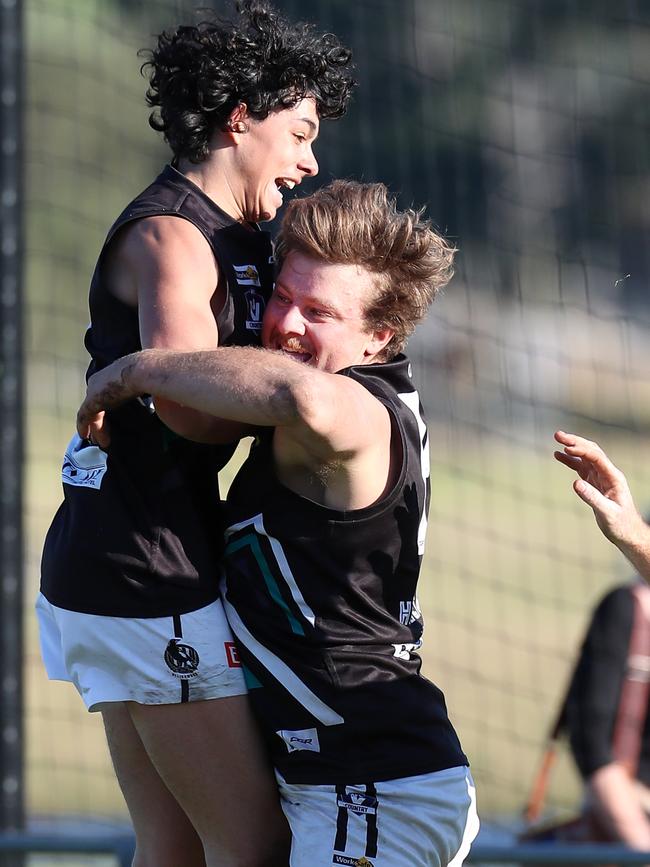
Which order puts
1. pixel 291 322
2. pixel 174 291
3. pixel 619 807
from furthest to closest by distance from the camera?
pixel 619 807, pixel 291 322, pixel 174 291

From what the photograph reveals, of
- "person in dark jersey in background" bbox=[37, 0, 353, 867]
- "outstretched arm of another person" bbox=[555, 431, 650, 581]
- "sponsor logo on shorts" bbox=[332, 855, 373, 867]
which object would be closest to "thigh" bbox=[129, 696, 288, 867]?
"person in dark jersey in background" bbox=[37, 0, 353, 867]

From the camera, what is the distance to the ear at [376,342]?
7.03ft

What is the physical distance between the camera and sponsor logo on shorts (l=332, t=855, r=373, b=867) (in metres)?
2.00

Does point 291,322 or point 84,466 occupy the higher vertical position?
point 291,322

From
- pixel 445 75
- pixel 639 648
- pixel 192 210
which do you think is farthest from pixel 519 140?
pixel 192 210

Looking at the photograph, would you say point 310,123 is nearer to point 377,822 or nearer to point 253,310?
point 253,310

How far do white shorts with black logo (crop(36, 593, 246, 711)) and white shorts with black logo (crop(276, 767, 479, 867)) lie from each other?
211 mm

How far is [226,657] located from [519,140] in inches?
391

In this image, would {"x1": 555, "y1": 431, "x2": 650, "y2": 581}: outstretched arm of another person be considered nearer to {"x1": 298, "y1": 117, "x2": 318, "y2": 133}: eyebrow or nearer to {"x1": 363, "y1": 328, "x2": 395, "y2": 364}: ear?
{"x1": 363, "y1": 328, "x2": 395, "y2": 364}: ear

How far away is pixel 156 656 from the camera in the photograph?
205 centimetres

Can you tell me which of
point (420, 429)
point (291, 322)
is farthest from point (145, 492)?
point (420, 429)

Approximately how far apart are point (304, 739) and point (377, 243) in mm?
833

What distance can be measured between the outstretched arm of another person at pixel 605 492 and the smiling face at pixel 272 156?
2.18 ft

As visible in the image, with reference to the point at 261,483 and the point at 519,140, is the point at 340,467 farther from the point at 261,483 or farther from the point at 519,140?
the point at 519,140
